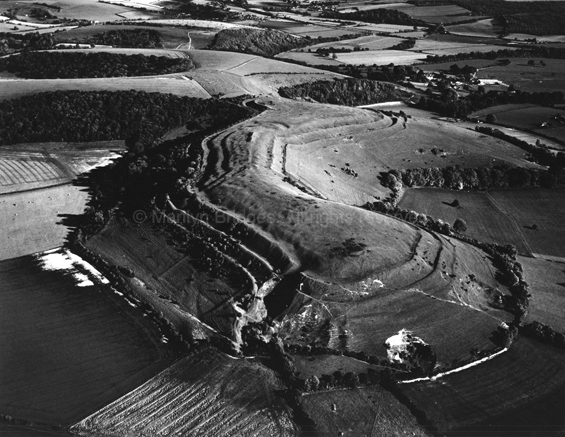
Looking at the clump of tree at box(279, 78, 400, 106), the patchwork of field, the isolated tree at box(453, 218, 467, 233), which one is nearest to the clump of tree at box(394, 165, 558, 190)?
the patchwork of field

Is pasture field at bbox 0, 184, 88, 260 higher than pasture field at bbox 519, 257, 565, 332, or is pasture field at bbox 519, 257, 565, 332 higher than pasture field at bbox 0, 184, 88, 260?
pasture field at bbox 519, 257, 565, 332

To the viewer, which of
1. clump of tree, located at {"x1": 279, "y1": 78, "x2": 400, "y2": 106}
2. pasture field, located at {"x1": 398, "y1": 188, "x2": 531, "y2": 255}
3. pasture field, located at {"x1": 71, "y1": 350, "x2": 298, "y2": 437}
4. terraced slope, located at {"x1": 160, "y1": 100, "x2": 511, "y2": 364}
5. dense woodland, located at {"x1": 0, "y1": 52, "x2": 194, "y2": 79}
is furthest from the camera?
dense woodland, located at {"x1": 0, "y1": 52, "x2": 194, "y2": 79}

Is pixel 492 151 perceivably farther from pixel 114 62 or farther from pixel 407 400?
pixel 114 62

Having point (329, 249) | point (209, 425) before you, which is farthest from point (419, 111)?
point (209, 425)

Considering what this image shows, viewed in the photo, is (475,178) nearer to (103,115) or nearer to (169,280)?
(169,280)

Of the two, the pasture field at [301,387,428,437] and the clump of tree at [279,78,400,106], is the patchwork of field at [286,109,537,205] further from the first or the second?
the pasture field at [301,387,428,437]

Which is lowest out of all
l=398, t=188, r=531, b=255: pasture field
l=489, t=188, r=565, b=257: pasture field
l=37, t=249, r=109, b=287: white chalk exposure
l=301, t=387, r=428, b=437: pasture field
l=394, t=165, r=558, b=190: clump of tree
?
l=37, t=249, r=109, b=287: white chalk exposure
